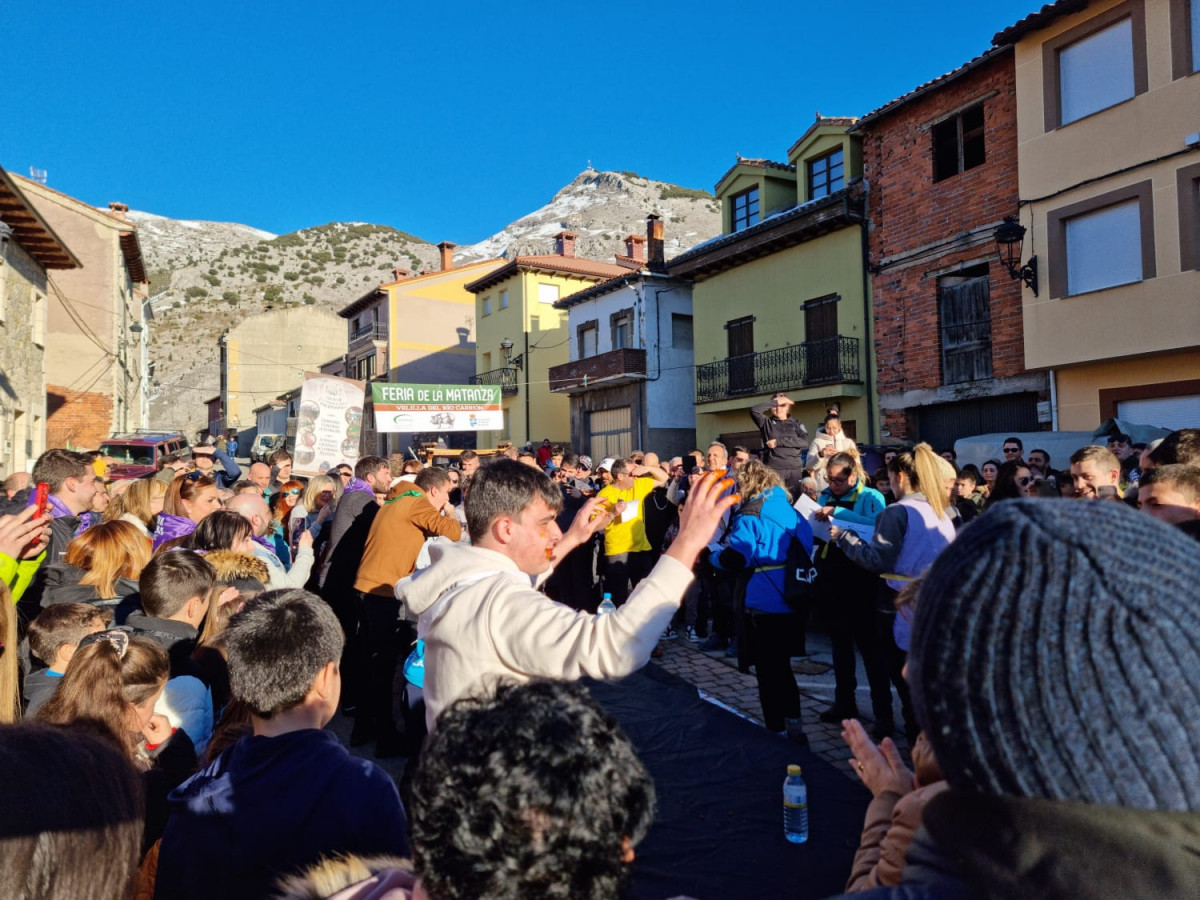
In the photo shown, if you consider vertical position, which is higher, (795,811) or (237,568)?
(237,568)

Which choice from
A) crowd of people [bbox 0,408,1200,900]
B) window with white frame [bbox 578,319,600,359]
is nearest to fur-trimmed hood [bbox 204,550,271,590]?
crowd of people [bbox 0,408,1200,900]

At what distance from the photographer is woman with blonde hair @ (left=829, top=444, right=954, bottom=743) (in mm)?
4465

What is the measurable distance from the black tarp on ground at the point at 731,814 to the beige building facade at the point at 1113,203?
431 inches

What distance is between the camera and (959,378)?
49.8 feet

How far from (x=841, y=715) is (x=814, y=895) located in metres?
2.50

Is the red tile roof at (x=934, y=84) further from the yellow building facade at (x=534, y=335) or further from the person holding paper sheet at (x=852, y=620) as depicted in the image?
the yellow building facade at (x=534, y=335)

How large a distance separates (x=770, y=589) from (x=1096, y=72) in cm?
1294

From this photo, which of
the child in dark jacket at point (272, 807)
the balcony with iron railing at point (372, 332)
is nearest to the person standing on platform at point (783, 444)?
the child in dark jacket at point (272, 807)

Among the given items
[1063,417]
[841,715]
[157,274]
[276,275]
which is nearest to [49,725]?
[841,715]

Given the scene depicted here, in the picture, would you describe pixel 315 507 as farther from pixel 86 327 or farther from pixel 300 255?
pixel 300 255

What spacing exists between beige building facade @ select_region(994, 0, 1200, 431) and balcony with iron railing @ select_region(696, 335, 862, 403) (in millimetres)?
4453

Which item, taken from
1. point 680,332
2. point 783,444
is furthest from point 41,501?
point 680,332

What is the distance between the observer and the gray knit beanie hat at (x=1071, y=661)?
76cm

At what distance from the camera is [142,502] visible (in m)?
5.96
